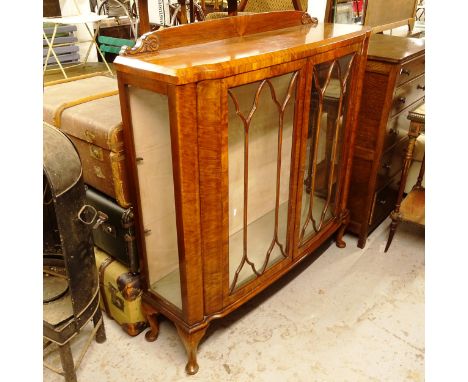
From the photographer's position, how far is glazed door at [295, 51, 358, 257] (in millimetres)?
1371

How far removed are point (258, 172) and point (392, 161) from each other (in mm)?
965

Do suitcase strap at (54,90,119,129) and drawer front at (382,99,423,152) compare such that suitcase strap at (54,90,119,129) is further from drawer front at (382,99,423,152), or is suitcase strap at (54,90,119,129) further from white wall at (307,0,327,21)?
white wall at (307,0,327,21)

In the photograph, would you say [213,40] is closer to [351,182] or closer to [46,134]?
[46,134]

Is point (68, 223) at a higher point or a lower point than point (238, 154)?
lower

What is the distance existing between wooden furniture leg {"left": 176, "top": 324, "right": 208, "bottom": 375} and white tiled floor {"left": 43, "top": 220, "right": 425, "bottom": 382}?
0.10 ft

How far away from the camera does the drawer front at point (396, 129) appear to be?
1818mm

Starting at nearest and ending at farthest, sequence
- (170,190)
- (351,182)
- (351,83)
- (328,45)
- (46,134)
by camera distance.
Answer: (46,134)
(170,190)
(328,45)
(351,83)
(351,182)

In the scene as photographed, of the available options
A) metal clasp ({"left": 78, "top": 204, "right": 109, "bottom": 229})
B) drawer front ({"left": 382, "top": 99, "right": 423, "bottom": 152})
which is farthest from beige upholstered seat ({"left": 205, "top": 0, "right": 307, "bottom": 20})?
metal clasp ({"left": 78, "top": 204, "right": 109, "bottom": 229})

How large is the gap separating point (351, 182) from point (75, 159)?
51.3 inches

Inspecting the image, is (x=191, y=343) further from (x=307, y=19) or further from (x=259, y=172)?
(x=307, y=19)

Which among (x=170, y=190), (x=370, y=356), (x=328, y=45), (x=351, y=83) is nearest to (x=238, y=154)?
(x=170, y=190)

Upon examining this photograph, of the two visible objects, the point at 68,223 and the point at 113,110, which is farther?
the point at 113,110

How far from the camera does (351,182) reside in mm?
1953

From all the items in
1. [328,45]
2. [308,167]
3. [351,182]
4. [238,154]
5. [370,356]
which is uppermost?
[328,45]
